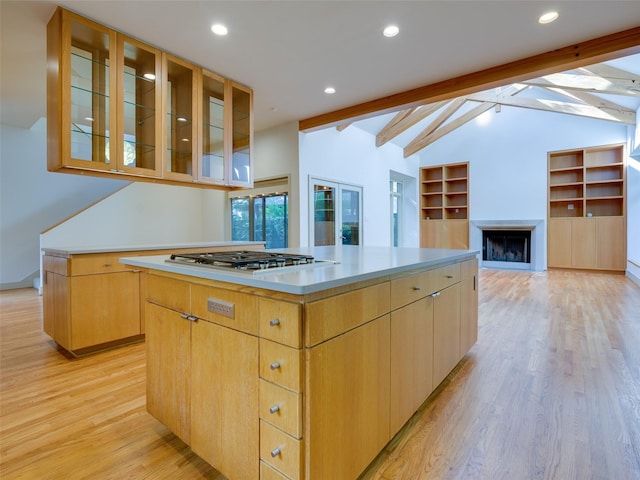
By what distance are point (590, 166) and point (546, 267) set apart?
7.97ft

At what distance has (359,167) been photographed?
6.27 metres

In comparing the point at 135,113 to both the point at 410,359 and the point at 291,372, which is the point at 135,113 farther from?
the point at 410,359

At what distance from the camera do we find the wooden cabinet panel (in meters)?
6.90

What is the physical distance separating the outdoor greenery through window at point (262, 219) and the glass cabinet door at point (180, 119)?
2199 millimetres

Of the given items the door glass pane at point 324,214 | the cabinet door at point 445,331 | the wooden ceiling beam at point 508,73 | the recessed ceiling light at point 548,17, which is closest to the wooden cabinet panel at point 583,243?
the wooden ceiling beam at point 508,73

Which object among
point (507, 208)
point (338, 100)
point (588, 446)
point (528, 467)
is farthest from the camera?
point (507, 208)

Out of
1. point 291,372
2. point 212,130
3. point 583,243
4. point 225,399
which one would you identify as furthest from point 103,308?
point 583,243

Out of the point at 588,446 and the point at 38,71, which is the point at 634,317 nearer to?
the point at 588,446

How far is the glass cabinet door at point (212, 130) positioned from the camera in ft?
10.3

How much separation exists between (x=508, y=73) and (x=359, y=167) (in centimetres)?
334

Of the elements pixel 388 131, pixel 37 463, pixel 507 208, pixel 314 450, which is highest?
pixel 388 131

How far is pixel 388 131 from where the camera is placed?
21.4ft

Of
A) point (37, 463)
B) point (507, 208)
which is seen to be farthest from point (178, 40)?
point (507, 208)

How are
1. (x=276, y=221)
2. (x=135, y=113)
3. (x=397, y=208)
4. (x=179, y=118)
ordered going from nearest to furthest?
1. (x=135, y=113)
2. (x=179, y=118)
3. (x=276, y=221)
4. (x=397, y=208)
